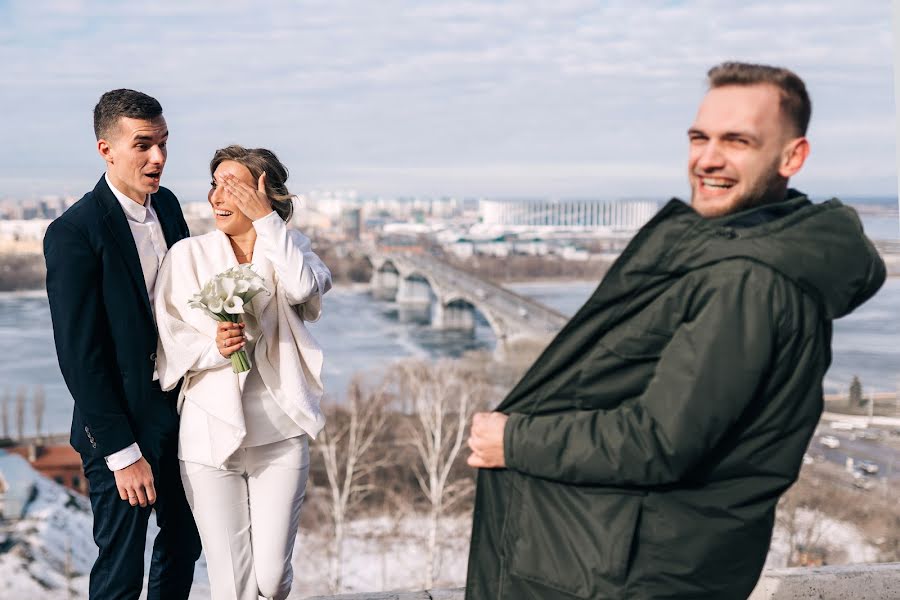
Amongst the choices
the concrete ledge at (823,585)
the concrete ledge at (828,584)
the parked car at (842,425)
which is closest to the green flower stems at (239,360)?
the concrete ledge at (823,585)

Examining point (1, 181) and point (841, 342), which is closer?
point (841, 342)

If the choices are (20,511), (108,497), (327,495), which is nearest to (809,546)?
(327,495)

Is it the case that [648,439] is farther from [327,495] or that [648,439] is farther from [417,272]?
[417,272]

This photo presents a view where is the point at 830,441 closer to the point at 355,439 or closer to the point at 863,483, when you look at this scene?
the point at 863,483

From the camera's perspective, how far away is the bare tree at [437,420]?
963 inches

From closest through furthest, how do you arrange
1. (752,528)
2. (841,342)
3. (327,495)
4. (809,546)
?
(752,528) < (809,546) < (327,495) < (841,342)

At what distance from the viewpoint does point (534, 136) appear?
237 ft

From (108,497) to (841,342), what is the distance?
44.5 metres

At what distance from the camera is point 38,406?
38750 millimetres

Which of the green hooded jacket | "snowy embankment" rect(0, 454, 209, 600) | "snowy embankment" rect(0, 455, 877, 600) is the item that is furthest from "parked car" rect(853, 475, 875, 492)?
the green hooded jacket

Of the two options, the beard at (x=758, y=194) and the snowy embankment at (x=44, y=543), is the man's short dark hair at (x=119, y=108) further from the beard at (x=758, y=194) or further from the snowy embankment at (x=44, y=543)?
the snowy embankment at (x=44, y=543)

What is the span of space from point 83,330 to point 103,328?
51mm

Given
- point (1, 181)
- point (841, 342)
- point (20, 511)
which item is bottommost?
point (20, 511)

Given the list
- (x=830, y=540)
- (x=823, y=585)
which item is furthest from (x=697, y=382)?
(x=830, y=540)
